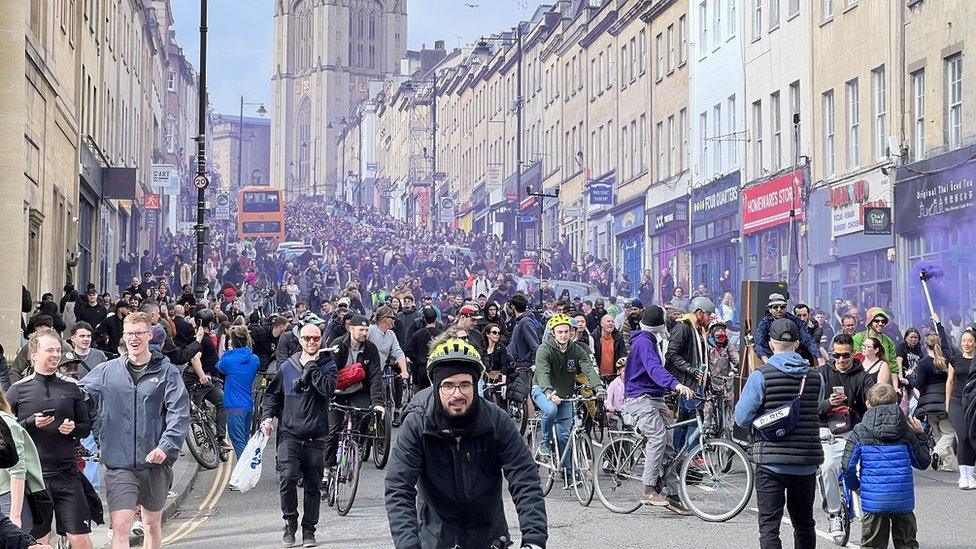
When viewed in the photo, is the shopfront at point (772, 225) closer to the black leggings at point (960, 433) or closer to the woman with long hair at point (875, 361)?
the black leggings at point (960, 433)

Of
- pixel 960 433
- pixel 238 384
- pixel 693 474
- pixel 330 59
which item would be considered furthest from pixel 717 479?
pixel 330 59

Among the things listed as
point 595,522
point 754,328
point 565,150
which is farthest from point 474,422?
point 565,150

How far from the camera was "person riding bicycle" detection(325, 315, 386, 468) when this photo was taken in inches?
534

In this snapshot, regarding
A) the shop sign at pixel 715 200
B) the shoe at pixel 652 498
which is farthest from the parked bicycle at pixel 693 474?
the shop sign at pixel 715 200

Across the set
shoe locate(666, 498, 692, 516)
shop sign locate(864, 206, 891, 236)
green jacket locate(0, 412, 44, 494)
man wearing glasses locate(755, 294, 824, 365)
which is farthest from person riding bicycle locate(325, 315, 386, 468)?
shop sign locate(864, 206, 891, 236)

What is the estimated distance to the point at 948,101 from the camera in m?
28.6

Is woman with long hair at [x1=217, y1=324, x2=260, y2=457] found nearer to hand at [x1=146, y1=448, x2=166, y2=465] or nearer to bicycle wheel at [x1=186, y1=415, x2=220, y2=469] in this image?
bicycle wheel at [x1=186, y1=415, x2=220, y2=469]

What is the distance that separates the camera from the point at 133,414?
356 inches

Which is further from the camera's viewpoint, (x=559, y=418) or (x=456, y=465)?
(x=559, y=418)

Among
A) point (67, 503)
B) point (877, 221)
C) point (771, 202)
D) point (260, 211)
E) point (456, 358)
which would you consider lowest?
point (67, 503)

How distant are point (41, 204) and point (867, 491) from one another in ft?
67.7

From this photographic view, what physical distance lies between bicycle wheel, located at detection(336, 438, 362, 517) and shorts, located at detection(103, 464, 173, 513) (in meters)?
3.94

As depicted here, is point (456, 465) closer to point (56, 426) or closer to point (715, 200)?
point (56, 426)

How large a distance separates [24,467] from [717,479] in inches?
273
